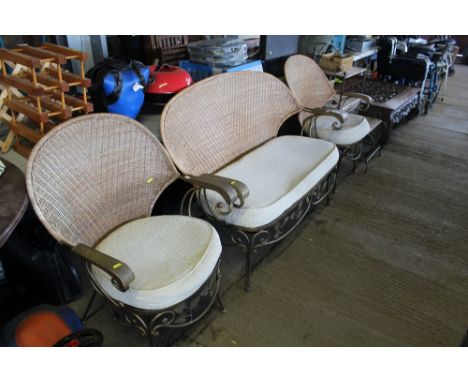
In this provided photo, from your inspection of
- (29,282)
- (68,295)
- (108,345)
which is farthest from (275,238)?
(29,282)

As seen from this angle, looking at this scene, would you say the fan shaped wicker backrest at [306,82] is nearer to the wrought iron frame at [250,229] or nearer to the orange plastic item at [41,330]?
the wrought iron frame at [250,229]

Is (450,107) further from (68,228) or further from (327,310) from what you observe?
(68,228)

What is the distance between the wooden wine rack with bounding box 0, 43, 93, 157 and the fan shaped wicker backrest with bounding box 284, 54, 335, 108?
1451mm

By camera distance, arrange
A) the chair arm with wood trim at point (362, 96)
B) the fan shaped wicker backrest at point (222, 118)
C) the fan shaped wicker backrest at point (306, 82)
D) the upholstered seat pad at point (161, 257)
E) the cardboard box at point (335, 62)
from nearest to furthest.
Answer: the upholstered seat pad at point (161, 257) → the fan shaped wicker backrest at point (222, 118) → the fan shaped wicker backrest at point (306, 82) → the chair arm with wood trim at point (362, 96) → the cardboard box at point (335, 62)

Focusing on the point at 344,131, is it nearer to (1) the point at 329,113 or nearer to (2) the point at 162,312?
(1) the point at 329,113

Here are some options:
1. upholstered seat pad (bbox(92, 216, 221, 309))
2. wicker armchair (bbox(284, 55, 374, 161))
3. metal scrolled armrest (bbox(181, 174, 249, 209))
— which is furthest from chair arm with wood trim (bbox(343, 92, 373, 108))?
upholstered seat pad (bbox(92, 216, 221, 309))

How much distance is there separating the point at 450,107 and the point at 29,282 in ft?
16.1

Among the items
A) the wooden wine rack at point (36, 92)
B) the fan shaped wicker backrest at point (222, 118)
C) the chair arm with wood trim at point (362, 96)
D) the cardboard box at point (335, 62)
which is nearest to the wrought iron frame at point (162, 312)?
the fan shaped wicker backrest at point (222, 118)

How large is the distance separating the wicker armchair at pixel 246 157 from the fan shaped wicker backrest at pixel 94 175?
0.14 metres

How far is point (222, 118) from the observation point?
2.17 meters

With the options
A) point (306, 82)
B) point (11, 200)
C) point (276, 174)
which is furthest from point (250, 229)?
point (306, 82)

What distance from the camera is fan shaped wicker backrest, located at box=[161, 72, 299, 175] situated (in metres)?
1.92

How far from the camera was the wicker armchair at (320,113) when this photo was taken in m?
2.62

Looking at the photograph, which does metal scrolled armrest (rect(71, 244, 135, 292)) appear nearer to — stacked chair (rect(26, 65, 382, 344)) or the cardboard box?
stacked chair (rect(26, 65, 382, 344))
